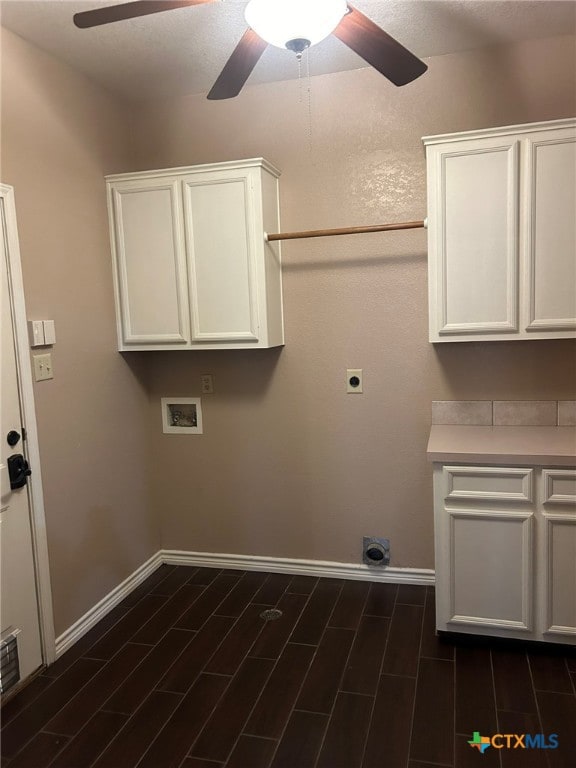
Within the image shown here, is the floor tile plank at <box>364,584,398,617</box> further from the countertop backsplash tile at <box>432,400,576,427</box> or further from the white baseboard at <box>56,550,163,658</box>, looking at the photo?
the white baseboard at <box>56,550,163,658</box>

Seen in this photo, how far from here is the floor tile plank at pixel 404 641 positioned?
2418 millimetres

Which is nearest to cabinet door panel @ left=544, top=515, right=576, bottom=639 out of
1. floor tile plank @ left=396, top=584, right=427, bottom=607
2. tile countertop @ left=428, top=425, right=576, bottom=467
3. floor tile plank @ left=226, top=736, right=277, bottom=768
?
tile countertop @ left=428, top=425, right=576, bottom=467

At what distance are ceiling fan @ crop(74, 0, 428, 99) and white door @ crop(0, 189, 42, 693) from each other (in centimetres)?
102

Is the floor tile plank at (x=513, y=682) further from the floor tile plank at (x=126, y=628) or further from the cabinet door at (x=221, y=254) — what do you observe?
the cabinet door at (x=221, y=254)

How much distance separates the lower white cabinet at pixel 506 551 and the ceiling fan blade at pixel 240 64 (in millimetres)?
1665

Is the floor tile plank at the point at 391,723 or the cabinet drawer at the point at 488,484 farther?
the cabinet drawer at the point at 488,484

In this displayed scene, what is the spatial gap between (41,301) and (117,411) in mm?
789

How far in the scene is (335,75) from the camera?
293 cm

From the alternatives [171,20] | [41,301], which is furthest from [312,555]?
[171,20]

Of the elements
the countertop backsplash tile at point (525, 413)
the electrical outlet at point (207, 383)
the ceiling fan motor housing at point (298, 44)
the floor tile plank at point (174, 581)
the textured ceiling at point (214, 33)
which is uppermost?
the textured ceiling at point (214, 33)

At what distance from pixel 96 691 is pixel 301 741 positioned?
878 mm

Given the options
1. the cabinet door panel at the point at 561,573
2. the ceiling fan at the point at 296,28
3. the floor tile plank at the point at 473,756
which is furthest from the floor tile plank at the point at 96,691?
the ceiling fan at the point at 296,28

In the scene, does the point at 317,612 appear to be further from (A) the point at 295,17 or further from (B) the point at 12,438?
(A) the point at 295,17

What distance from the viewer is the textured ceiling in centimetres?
230
